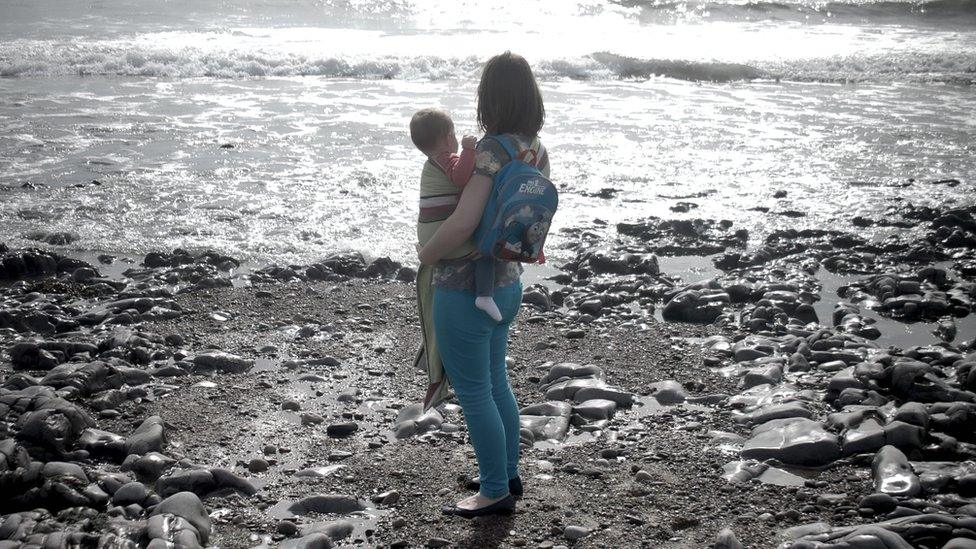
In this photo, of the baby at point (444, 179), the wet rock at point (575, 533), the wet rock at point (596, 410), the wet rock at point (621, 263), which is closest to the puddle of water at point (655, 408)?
the wet rock at point (596, 410)

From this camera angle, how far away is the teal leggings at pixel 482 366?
3.74 m

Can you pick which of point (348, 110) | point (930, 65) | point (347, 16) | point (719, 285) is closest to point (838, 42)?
point (930, 65)

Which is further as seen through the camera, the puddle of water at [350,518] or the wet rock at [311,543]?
the puddle of water at [350,518]

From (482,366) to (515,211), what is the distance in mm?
667

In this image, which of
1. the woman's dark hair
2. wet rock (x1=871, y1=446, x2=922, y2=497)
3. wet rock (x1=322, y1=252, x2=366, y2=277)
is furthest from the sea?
the woman's dark hair

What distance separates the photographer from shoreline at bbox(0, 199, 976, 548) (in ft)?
13.0

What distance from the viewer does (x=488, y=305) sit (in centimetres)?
366

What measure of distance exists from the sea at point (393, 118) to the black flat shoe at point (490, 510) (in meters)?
4.34

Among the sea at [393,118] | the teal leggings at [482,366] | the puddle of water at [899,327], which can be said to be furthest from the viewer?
the sea at [393,118]

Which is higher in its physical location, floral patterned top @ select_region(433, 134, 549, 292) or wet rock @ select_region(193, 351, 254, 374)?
floral patterned top @ select_region(433, 134, 549, 292)

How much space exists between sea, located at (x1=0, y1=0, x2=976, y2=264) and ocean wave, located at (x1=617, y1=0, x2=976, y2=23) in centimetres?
193

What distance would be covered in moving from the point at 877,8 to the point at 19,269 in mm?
30390

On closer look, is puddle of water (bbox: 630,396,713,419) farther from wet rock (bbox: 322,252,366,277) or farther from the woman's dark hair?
wet rock (bbox: 322,252,366,277)

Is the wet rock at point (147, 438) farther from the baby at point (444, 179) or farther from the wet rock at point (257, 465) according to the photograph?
the baby at point (444, 179)
